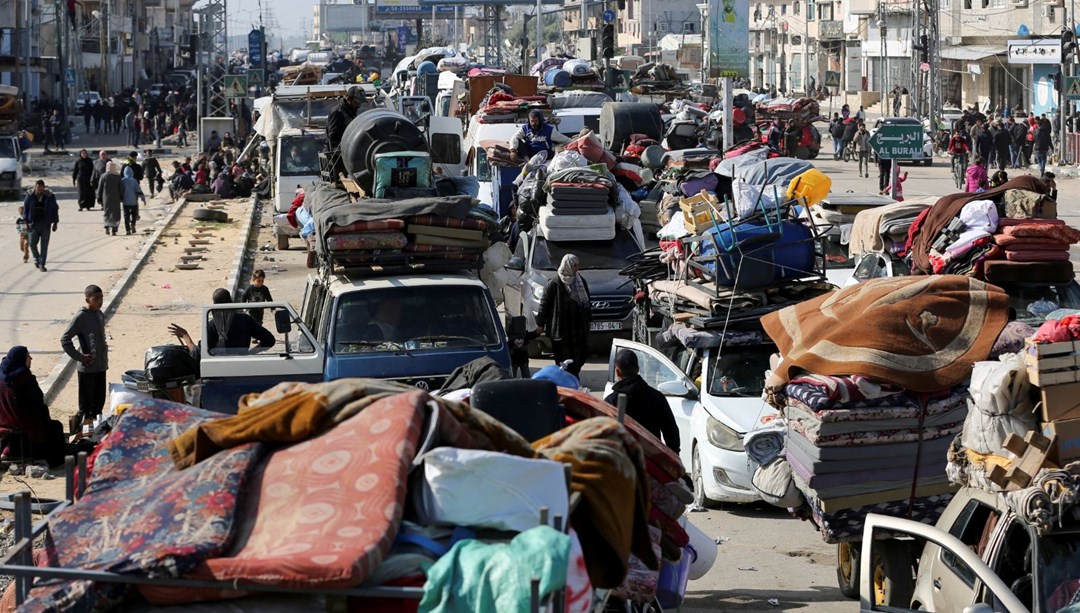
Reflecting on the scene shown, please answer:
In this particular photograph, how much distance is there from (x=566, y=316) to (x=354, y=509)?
1127 cm

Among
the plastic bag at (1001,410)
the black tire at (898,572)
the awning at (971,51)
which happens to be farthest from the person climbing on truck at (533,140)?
the awning at (971,51)

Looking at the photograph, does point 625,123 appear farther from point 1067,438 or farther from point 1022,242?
point 1067,438

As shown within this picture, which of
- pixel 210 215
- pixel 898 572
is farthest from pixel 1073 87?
pixel 898 572

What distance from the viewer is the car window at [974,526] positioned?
6.93 m

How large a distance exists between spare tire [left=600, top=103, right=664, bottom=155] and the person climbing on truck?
4.84 metres

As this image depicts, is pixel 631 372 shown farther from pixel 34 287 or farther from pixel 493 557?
pixel 34 287

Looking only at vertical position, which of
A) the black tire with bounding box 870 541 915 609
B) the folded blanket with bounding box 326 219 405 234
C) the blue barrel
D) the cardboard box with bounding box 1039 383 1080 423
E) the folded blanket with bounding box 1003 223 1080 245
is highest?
the blue barrel

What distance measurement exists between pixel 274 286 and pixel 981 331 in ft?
56.4

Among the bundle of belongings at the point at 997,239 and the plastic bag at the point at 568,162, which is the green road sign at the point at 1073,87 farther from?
the bundle of belongings at the point at 997,239

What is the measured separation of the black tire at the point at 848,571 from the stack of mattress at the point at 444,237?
5024 millimetres

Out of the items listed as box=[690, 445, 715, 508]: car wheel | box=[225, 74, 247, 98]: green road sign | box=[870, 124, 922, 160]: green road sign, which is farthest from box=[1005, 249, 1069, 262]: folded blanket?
box=[225, 74, 247, 98]: green road sign

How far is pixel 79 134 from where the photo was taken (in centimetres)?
6919

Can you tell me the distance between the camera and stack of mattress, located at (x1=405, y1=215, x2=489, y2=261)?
13.6 metres

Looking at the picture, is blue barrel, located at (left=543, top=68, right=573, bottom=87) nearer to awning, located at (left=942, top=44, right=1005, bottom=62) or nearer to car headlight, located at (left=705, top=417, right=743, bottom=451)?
awning, located at (left=942, top=44, right=1005, bottom=62)
